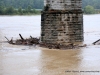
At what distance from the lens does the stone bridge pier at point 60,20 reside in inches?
727

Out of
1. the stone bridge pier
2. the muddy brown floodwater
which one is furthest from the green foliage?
the muddy brown floodwater

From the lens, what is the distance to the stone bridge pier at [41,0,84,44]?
18453 millimetres

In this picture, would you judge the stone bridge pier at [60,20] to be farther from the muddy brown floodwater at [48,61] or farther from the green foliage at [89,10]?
the green foliage at [89,10]

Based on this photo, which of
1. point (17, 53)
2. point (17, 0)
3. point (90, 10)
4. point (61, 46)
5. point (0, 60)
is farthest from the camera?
point (17, 0)

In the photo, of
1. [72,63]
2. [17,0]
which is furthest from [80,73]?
[17,0]

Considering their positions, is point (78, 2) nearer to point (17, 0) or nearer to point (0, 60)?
point (0, 60)

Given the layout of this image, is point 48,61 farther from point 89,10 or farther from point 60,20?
point 89,10

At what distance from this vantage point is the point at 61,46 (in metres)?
17.8

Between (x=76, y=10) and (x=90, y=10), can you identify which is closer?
(x=76, y=10)

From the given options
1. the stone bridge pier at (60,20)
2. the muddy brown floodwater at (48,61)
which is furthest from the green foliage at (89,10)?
the muddy brown floodwater at (48,61)

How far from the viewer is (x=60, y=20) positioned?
18469 millimetres

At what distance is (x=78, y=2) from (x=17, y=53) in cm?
480

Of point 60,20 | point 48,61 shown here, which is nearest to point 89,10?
point 60,20

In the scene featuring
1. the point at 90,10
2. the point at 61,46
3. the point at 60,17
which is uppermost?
the point at 60,17
